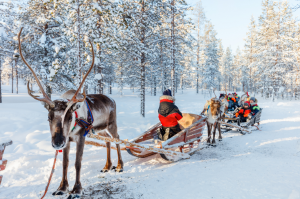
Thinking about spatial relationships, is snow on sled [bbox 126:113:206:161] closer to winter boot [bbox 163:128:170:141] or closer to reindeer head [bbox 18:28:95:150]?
winter boot [bbox 163:128:170:141]

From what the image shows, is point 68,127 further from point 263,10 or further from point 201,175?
point 263,10

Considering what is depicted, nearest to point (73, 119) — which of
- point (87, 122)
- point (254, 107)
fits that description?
point (87, 122)

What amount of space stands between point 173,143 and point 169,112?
37.2 inches

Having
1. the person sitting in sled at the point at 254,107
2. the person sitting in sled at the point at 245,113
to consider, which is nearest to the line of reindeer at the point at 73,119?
the person sitting in sled at the point at 245,113

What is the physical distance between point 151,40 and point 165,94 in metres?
9.24

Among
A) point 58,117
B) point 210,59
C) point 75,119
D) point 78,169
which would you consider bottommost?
point 78,169

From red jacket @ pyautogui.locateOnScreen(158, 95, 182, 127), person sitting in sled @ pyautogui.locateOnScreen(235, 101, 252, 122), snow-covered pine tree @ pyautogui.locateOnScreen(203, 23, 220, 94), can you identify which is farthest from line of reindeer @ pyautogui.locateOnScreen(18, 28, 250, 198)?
snow-covered pine tree @ pyautogui.locateOnScreen(203, 23, 220, 94)

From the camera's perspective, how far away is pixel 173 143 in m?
5.19

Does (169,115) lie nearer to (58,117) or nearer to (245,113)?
(58,117)

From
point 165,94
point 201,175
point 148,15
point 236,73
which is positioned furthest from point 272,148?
point 236,73

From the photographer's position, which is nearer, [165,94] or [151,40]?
[165,94]

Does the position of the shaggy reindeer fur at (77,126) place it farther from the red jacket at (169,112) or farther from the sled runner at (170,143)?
the red jacket at (169,112)

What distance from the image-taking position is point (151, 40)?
1378cm

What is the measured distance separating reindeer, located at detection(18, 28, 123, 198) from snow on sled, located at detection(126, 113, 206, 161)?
0.87 m
